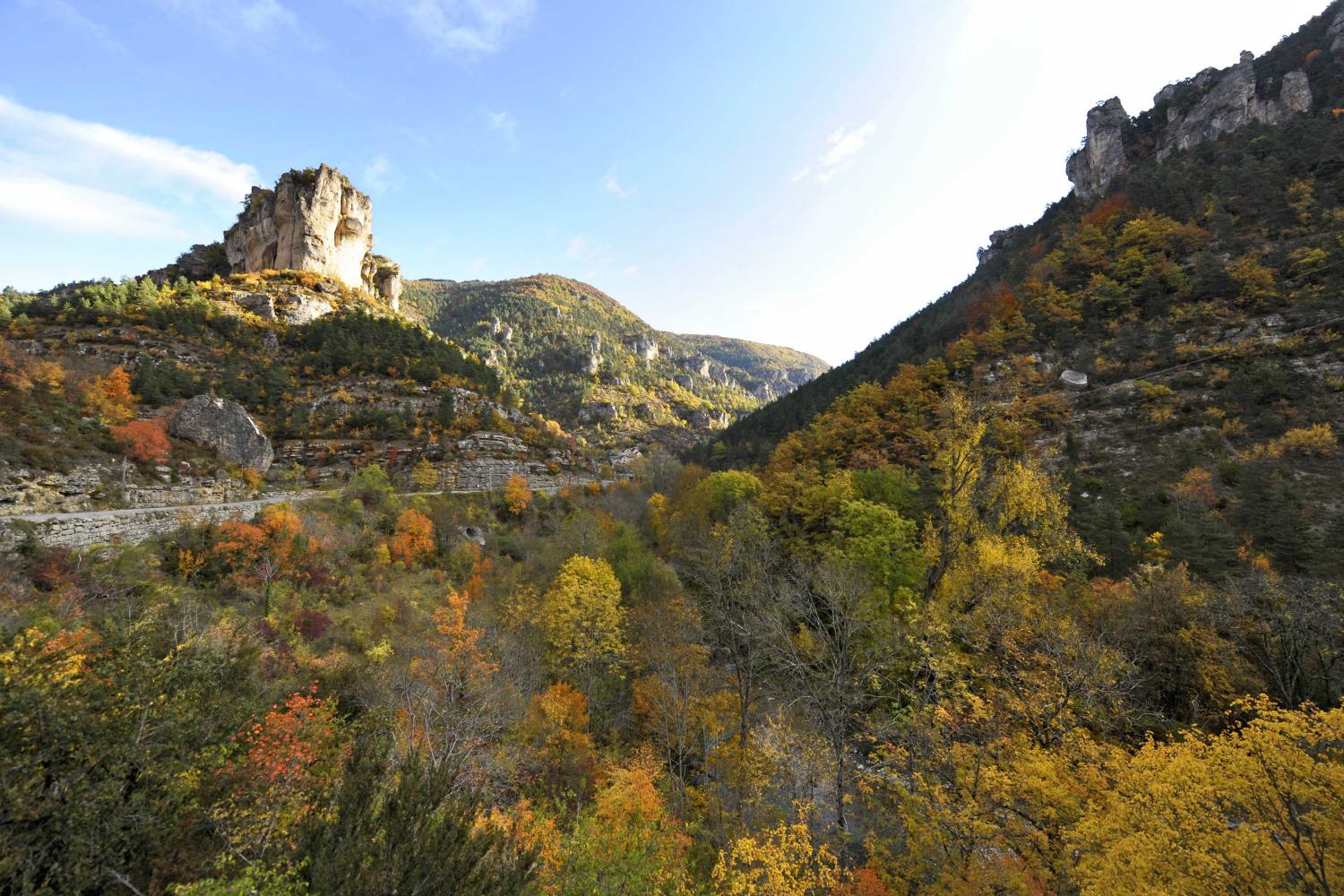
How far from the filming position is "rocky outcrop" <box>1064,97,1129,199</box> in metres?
61.1

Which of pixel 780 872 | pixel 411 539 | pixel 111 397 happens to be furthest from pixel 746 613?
pixel 111 397

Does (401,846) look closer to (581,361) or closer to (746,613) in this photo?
(746,613)

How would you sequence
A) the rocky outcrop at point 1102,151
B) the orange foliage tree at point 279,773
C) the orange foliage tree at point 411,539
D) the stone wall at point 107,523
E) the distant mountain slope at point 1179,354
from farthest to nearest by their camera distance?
the rocky outcrop at point 1102,151 < the orange foliage tree at point 411,539 < the distant mountain slope at point 1179,354 < the stone wall at point 107,523 < the orange foliage tree at point 279,773

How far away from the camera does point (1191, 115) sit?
185 ft

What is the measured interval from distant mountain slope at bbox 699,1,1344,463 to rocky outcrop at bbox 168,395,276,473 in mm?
47625

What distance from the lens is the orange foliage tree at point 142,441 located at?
23891 mm

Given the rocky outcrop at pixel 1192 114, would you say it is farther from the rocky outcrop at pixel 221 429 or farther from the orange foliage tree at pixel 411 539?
the rocky outcrop at pixel 221 429

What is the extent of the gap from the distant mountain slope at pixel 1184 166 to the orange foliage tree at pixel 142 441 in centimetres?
5027

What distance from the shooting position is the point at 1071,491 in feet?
86.0

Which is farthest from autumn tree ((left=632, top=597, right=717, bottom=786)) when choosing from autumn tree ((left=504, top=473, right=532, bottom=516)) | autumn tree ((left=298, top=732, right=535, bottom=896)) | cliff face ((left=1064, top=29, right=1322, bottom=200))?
cliff face ((left=1064, top=29, right=1322, bottom=200))

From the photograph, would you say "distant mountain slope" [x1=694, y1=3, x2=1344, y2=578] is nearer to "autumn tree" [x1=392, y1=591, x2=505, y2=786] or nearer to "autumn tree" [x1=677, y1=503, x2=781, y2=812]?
"autumn tree" [x1=677, y1=503, x2=781, y2=812]

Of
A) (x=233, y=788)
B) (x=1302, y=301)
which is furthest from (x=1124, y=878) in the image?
(x=1302, y=301)

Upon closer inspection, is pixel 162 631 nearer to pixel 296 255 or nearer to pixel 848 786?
pixel 848 786

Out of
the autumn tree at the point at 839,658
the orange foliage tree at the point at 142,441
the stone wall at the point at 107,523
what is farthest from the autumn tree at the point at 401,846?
the orange foliage tree at the point at 142,441
